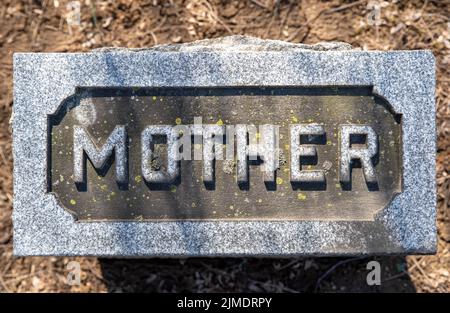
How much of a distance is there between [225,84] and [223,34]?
2.98ft

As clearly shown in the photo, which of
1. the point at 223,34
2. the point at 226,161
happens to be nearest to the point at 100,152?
the point at 226,161

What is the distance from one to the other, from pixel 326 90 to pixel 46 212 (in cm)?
173

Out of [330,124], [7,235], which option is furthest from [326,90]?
[7,235]

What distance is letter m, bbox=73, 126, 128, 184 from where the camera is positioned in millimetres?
2551

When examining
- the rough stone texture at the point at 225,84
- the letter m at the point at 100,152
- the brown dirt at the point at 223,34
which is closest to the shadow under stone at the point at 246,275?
the brown dirt at the point at 223,34

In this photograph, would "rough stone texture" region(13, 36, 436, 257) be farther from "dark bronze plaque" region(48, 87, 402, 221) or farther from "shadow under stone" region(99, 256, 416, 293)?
"shadow under stone" region(99, 256, 416, 293)

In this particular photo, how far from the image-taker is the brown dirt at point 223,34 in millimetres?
3154

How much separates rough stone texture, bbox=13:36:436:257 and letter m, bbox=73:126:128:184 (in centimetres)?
19

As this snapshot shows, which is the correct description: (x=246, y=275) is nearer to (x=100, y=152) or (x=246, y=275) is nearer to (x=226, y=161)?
(x=226, y=161)

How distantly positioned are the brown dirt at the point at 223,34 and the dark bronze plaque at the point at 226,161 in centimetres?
75

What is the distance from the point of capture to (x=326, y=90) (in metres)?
2.56

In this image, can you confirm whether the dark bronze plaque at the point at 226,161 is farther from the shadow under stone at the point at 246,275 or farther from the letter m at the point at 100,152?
the shadow under stone at the point at 246,275
